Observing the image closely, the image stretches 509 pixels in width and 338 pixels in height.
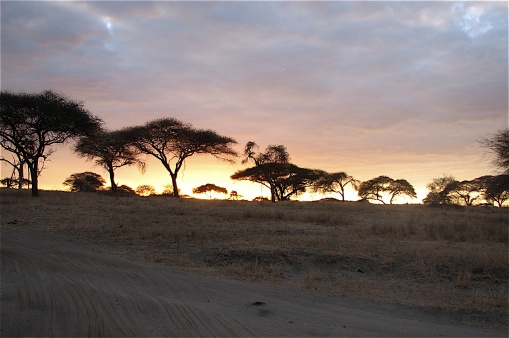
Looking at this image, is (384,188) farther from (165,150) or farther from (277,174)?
(165,150)

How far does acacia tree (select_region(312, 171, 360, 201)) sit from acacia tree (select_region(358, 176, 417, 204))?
1492mm

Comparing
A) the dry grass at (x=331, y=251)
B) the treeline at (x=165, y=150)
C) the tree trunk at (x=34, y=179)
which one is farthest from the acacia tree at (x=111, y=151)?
the dry grass at (x=331, y=251)

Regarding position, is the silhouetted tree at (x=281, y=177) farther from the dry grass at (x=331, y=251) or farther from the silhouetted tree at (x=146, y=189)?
the dry grass at (x=331, y=251)

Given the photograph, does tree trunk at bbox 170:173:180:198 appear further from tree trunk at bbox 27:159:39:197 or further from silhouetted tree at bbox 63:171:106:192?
silhouetted tree at bbox 63:171:106:192

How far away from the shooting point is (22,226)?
47.4ft

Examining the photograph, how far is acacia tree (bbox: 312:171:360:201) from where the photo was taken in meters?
55.2

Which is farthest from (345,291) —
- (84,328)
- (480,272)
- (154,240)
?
(154,240)

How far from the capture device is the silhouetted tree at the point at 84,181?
54.2 m

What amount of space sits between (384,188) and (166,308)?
54581mm

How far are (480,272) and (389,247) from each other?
276 cm

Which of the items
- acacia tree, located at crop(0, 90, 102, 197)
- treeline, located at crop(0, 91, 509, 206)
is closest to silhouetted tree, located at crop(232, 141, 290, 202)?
treeline, located at crop(0, 91, 509, 206)

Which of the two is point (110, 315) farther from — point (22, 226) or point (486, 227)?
point (486, 227)

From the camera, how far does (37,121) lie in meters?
27.4

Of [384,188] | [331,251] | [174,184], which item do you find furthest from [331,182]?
[331,251]
